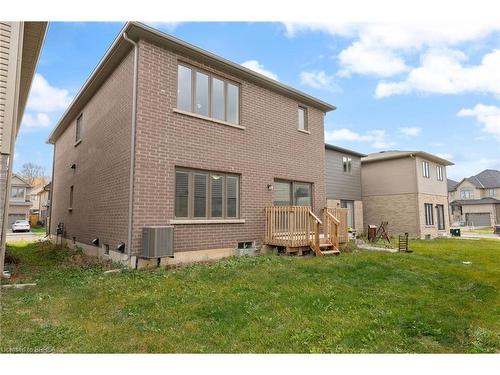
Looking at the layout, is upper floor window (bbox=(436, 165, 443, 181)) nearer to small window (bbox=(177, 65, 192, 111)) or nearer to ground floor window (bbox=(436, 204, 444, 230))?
ground floor window (bbox=(436, 204, 444, 230))

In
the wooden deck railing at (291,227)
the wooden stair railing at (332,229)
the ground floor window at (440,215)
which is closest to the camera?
the wooden deck railing at (291,227)

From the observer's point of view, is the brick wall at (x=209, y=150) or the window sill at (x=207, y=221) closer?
the brick wall at (x=209, y=150)

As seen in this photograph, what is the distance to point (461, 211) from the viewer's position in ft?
173

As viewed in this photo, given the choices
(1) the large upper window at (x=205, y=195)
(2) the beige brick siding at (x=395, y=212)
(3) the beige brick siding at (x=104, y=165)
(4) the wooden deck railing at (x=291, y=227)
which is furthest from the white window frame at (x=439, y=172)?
(3) the beige brick siding at (x=104, y=165)

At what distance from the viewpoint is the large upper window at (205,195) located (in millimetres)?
9180

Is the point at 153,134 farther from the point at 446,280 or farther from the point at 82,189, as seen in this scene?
the point at 446,280

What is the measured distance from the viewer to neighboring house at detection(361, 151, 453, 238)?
22.0 metres

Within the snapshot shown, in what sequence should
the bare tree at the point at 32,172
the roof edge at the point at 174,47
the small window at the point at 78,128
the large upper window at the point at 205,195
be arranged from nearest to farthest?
the roof edge at the point at 174,47
the large upper window at the point at 205,195
the small window at the point at 78,128
the bare tree at the point at 32,172

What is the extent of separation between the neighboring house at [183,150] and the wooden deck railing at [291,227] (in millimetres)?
454

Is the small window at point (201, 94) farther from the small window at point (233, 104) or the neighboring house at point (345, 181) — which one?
the neighboring house at point (345, 181)

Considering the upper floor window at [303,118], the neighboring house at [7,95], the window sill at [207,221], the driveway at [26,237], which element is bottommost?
the driveway at [26,237]

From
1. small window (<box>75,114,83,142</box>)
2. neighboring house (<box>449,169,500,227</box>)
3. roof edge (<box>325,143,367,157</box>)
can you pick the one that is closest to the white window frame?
roof edge (<box>325,143,367,157</box>)

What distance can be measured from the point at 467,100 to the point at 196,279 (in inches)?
762

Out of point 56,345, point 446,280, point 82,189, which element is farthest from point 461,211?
point 56,345
